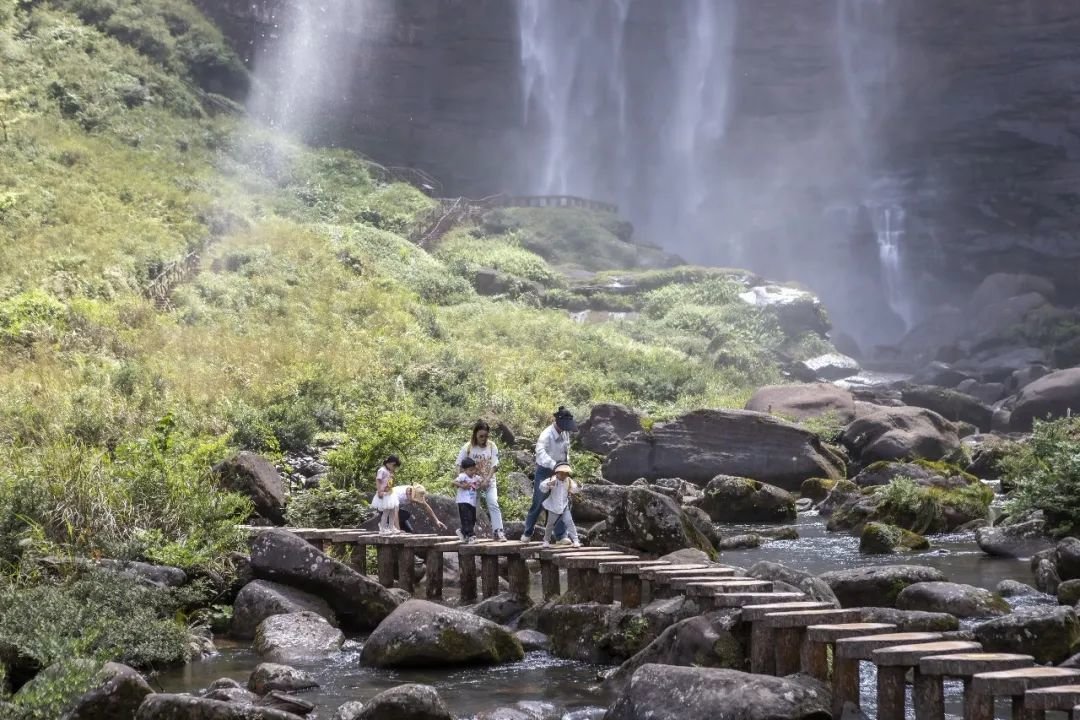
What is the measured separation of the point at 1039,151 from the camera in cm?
5534

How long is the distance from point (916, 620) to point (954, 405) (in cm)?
2285

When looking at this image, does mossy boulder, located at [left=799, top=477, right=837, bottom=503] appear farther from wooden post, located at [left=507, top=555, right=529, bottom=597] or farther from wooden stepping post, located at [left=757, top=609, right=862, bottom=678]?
wooden stepping post, located at [left=757, top=609, right=862, bottom=678]

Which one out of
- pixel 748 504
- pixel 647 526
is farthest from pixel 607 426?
pixel 647 526

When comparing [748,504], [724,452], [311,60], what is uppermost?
[311,60]

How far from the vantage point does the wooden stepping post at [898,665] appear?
21.8 ft

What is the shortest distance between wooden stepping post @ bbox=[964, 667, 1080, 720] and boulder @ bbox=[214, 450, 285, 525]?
1029 cm

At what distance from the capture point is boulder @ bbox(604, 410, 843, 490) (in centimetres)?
2223

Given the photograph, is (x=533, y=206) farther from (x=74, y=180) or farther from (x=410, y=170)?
(x=74, y=180)

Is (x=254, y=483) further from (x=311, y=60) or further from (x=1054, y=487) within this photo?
(x=311, y=60)

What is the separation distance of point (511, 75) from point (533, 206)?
39.3ft

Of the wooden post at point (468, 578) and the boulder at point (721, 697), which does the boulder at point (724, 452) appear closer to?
the wooden post at point (468, 578)

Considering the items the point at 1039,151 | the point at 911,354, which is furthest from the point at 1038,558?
the point at 1039,151

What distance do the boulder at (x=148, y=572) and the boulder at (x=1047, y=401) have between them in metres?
23.3

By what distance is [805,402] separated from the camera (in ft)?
91.2
